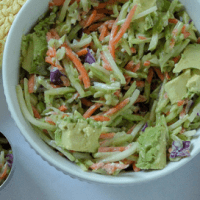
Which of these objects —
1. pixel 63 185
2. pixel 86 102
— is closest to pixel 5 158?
pixel 63 185

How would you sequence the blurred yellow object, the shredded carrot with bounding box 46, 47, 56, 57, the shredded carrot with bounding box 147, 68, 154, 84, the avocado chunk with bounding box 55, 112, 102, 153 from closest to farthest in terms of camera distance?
the avocado chunk with bounding box 55, 112, 102, 153
the shredded carrot with bounding box 46, 47, 56, 57
the shredded carrot with bounding box 147, 68, 154, 84
the blurred yellow object

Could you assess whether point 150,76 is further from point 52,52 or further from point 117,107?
point 52,52

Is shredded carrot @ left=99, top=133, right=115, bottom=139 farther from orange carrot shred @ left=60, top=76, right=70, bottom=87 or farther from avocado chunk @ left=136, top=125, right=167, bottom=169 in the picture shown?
orange carrot shred @ left=60, top=76, right=70, bottom=87

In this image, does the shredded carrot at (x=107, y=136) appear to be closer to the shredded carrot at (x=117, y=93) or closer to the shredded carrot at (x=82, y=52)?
the shredded carrot at (x=117, y=93)

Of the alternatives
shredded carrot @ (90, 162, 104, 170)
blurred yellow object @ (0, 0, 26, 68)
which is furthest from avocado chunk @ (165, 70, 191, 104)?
blurred yellow object @ (0, 0, 26, 68)

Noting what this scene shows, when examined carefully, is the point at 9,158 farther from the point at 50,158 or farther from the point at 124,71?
the point at 124,71
